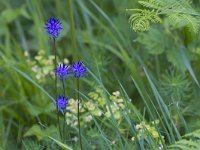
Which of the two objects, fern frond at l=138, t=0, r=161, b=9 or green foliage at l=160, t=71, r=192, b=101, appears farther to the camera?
green foliage at l=160, t=71, r=192, b=101

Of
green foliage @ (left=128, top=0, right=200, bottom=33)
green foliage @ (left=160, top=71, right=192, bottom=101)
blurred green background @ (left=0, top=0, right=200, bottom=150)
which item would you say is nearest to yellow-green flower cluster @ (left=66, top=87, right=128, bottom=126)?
blurred green background @ (left=0, top=0, right=200, bottom=150)

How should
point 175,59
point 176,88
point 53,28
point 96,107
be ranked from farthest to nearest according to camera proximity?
point 175,59, point 176,88, point 96,107, point 53,28

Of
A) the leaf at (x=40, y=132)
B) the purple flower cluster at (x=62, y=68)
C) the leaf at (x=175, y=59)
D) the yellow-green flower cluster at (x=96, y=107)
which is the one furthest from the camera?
the leaf at (x=175, y=59)

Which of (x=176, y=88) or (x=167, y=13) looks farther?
(x=176, y=88)

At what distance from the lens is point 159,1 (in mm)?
1947

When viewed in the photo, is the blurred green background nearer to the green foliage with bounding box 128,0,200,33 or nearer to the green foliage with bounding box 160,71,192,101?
the green foliage with bounding box 160,71,192,101

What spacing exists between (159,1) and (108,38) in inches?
46.3

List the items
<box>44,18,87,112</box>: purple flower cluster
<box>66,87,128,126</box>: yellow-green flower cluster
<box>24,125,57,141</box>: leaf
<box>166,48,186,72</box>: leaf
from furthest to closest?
1. <box>166,48,186,72</box>: leaf
2. <box>24,125,57,141</box>: leaf
3. <box>66,87,128,126</box>: yellow-green flower cluster
4. <box>44,18,87,112</box>: purple flower cluster

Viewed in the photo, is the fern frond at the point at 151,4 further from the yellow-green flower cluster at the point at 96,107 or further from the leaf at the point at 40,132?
the leaf at the point at 40,132

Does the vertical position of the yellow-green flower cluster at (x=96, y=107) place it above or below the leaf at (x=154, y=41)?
below

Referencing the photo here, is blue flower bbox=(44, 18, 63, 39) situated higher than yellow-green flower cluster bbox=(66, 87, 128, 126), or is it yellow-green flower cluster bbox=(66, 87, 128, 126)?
blue flower bbox=(44, 18, 63, 39)

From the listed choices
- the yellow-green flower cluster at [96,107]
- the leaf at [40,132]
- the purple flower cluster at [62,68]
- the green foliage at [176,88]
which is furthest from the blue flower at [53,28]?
the green foliage at [176,88]

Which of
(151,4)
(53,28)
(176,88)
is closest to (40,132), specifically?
(176,88)

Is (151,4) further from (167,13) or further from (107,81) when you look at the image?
(107,81)
